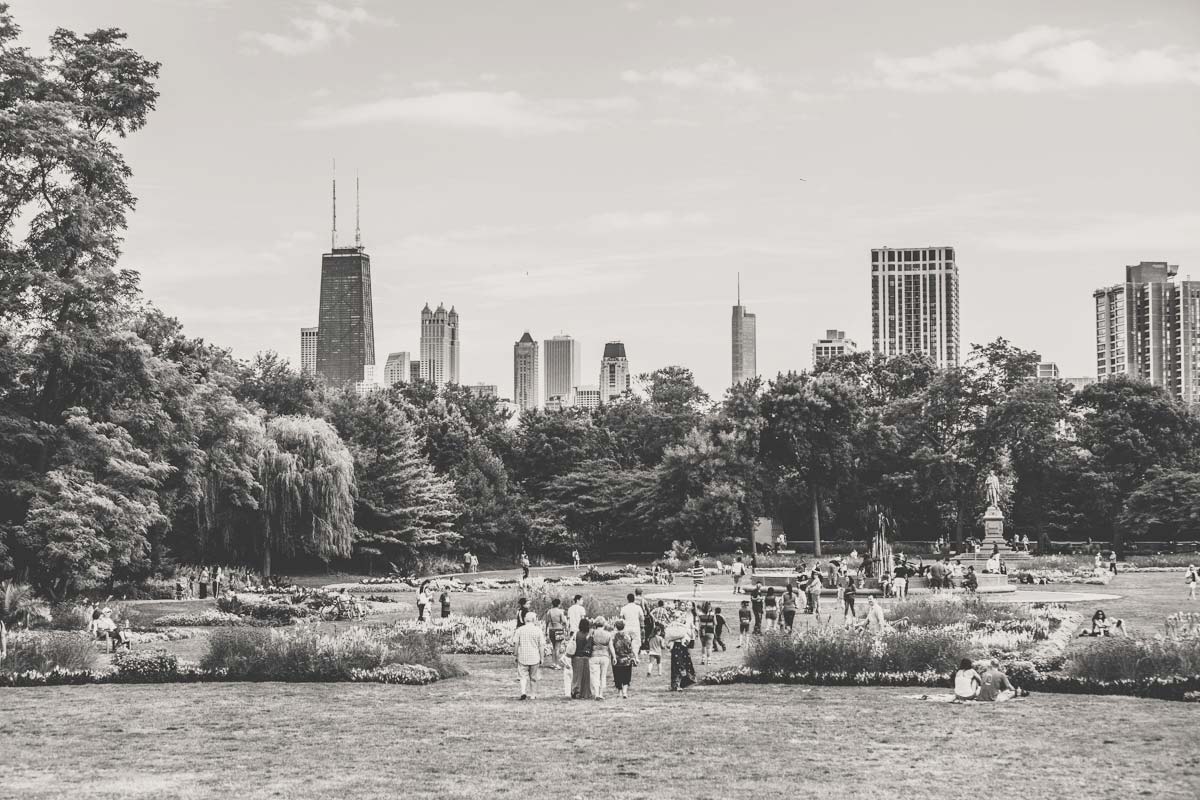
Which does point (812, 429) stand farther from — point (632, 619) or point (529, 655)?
point (529, 655)

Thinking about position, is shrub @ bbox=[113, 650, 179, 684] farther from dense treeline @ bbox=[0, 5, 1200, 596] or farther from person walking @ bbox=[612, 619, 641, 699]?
dense treeline @ bbox=[0, 5, 1200, 596]

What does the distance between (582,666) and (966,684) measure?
567cm

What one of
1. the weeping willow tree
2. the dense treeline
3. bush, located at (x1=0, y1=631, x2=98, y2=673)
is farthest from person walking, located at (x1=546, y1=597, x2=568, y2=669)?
the weeping willow tree

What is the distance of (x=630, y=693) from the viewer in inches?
808

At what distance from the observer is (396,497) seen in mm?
60219

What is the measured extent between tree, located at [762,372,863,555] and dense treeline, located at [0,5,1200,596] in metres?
0.14

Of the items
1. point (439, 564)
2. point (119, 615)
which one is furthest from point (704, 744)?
point (439, 564)

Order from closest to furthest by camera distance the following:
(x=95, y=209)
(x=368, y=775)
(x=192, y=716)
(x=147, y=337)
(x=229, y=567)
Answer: (x=368, y=775)
(x=192, y=716)
(x=95, y=209)
(x=147, y=337)
(x=229, y=567)

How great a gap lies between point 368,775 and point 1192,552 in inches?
2150

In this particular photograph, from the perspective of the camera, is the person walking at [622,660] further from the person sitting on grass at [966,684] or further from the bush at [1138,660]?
the bush at [1138,660]

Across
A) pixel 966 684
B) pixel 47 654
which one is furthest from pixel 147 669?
pixel 966 684

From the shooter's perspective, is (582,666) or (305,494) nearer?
(582,666)

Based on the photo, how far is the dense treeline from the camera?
3534cm

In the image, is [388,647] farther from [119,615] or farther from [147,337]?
[147,337]
